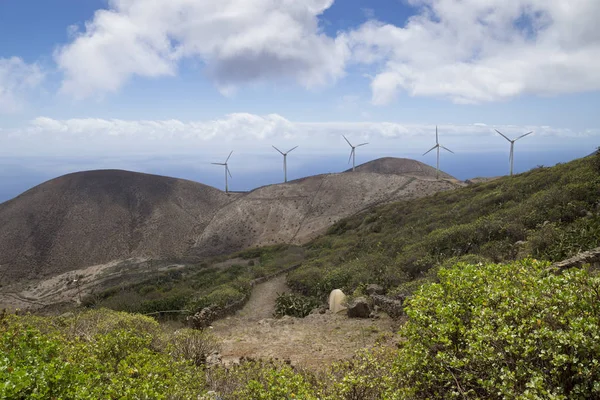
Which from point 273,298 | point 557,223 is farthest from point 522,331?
point 273,298

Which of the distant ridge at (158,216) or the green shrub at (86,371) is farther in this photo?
the distant ridge at (158,216)

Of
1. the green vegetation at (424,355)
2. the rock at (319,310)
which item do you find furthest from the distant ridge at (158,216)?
the green vegetation at (424,355)

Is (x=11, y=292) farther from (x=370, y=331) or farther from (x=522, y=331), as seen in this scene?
(x=522, y=331)

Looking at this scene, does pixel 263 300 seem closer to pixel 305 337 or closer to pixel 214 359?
pixel 305 337

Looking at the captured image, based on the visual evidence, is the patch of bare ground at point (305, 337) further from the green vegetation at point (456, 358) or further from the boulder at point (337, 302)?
the green vegetation at point (456, 358)

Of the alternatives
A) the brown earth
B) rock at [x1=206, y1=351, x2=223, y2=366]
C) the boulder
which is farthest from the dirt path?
the brown earth

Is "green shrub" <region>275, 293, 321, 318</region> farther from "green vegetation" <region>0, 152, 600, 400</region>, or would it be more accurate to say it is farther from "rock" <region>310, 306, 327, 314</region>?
"green vegetation" <region>0, 152, 600, 400</region>
